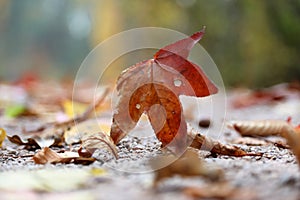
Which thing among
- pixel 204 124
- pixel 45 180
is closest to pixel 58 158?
pixel 45 180

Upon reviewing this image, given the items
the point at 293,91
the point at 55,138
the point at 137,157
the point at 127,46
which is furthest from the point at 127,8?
the point at 137,157

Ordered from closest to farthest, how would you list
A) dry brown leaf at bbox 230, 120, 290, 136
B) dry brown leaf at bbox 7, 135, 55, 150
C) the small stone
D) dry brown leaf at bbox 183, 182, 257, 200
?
dry brown leaf at bbox 183, 182, 257, 200 → dry brown leaf at bbox 7, 135, 55, 150 → dry brown leaf at bbox 230, 120, 290, 136 → the small stone

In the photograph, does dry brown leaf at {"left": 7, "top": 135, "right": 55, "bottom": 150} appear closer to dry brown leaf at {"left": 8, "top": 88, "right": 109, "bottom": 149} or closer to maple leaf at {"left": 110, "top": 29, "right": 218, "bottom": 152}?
dry brown leaf at {"left": 8, "top": 88, "right": 109, "bottom": 149}

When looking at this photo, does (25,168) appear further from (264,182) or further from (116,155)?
(264,182)

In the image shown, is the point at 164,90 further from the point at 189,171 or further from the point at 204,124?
the point at 204,124

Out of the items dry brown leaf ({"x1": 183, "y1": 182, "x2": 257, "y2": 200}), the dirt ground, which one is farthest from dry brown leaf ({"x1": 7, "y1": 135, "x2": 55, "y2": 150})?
dry brown leaf ({"x1": 183, "y1": 182, "x2": 257, "y2": 200})
